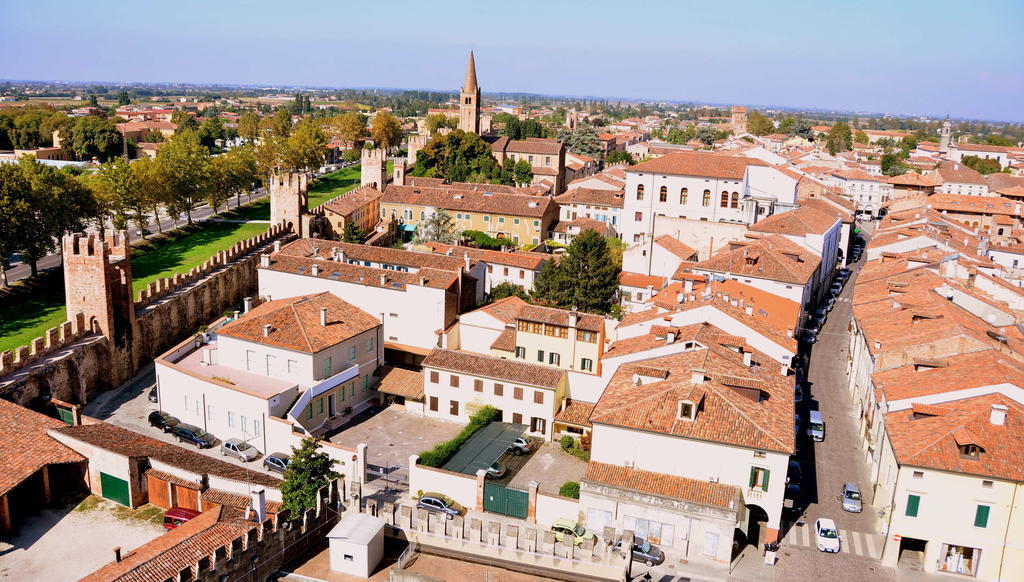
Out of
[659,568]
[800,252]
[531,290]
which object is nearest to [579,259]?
[531,290]

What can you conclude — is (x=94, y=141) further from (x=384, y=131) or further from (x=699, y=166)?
(x=699, y=166)

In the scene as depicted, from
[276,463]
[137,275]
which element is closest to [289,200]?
[137,275]

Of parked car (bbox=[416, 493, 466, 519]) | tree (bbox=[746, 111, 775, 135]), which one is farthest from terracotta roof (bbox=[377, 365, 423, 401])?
tree (bbox=[746, 111, 775, 135])

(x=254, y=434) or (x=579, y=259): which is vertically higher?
(x=579, y=259)

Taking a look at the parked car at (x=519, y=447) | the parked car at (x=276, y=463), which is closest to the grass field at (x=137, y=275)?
the parked car at (x=276, y=463)

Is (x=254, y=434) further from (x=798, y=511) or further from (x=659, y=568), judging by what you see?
(x=798, y=511)

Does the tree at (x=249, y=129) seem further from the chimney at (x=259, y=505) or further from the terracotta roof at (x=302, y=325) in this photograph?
the chimney at (x=259, y=505)

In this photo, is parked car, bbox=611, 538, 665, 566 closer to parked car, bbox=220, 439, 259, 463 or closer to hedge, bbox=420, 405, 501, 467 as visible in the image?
hedge, bbox=420, 405, 501, 467

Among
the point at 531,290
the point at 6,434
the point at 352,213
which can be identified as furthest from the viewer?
the point at 352,213
